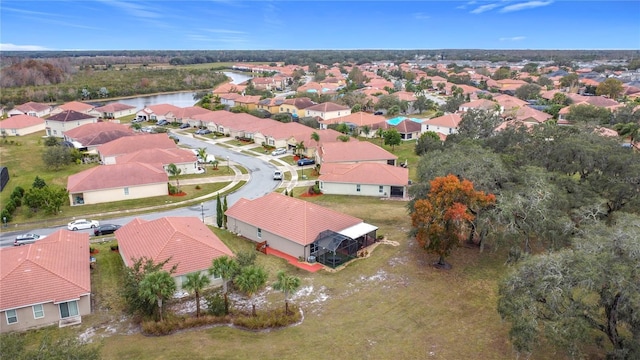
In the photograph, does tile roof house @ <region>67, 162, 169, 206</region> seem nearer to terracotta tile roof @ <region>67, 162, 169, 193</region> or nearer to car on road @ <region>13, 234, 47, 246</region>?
terracotta tile roof @ <region>67, 162, 169, 193</region>

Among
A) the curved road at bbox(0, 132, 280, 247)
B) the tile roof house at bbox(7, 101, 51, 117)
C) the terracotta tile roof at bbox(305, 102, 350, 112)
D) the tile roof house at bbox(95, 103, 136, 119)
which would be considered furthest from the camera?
the tile roof house at bbox(95, 103, 136, 119)

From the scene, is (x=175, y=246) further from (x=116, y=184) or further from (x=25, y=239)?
(x=116, y=184)

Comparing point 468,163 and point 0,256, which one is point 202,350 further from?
point 468,163

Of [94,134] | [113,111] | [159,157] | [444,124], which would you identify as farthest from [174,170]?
[113,111]

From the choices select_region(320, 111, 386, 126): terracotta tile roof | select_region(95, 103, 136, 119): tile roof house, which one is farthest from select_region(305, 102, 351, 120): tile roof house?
select_region(95, 103, 136, 119): tile roof house

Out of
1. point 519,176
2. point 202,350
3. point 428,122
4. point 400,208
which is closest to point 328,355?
point 202,350

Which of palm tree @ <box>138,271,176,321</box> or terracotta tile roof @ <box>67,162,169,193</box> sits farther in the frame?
terracotta tile roof @ <box>67,162,169,193</box>

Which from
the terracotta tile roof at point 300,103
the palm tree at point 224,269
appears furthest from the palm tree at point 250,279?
the terracotta tile roof at point 300,103
